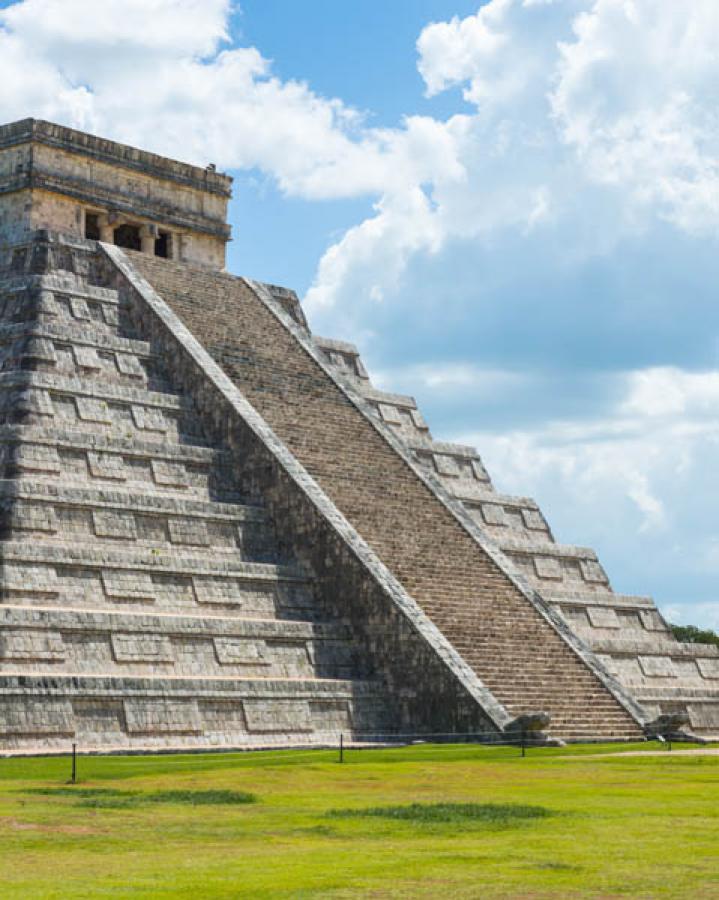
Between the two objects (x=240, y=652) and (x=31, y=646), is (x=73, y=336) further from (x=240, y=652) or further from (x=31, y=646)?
(x=31, y=646)

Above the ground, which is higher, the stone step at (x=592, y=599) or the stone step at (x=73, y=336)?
the stone step at (x=73, y=336)

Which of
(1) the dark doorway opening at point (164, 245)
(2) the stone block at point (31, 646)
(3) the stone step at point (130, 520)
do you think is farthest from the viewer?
(1) the dark doorway opening at point (164, 245)

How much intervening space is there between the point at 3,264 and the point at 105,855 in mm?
23301

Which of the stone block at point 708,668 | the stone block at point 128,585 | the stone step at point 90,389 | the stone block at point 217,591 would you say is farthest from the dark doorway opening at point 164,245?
the stone block at point 708,668

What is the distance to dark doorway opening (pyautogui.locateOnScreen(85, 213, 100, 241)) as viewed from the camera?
36.2 metres

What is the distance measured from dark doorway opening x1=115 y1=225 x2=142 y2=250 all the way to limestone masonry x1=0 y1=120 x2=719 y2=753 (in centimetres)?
39

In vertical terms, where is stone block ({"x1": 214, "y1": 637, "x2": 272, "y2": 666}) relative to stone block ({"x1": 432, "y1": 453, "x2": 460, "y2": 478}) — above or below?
below

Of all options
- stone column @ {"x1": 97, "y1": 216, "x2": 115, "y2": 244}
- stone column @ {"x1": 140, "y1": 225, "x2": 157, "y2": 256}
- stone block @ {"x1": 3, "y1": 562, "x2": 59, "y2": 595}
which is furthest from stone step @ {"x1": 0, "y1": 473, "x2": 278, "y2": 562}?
stone column @ {"x1": 140, "y1": 225, "x2": 157, "y2": 256}

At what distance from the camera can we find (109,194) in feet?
119

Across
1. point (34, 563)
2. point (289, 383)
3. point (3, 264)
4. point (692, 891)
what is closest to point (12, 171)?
point (3, 264)

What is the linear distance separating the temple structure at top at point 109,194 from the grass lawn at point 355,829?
17.1m

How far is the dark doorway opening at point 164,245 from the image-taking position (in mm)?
37781

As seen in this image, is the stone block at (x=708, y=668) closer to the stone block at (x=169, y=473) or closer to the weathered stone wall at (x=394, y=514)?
the weathered stone wall at (x=394, y=514)

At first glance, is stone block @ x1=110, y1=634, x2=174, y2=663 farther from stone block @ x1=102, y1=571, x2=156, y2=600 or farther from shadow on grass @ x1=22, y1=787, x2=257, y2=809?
shadow on grass @ x1=22, y1=787, x2=257, y2=809
